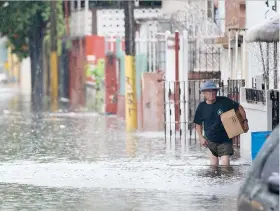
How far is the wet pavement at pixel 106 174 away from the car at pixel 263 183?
4.90m

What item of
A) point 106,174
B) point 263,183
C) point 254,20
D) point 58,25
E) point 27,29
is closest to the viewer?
point 263,183

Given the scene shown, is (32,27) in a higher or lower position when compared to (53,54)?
higher

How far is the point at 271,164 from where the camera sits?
839cm

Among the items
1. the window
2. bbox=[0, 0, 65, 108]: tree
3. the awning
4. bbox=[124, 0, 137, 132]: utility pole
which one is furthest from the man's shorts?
bbox=[0, 0, 65, 108]: tree

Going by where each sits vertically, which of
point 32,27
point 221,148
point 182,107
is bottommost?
point 221,148

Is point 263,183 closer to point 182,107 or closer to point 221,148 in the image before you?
point 221,148

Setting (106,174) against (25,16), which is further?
(25,16)

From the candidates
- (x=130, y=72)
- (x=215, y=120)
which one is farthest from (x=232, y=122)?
(x=130, y=72)

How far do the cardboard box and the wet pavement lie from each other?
604mm

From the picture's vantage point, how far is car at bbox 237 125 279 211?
26.7ft

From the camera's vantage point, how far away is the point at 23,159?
20438 millimetres

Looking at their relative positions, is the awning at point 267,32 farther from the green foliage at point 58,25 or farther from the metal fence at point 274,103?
the green foliage at point 58,25

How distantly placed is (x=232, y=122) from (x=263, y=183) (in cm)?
946

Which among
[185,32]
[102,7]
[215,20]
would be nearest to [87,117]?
[215,20]
